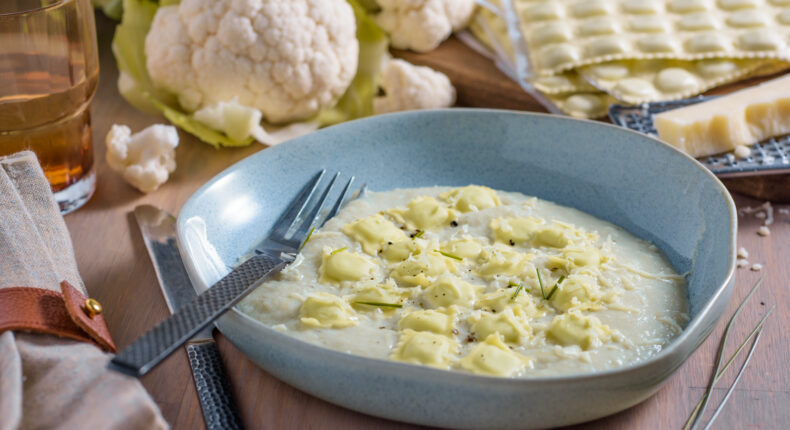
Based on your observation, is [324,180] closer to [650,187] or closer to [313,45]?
[313,45]

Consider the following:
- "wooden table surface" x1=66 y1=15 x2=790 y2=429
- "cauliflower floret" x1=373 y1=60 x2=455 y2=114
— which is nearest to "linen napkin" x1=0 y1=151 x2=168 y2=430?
"wooden table surface" x1=66 y1=15 x2=790 y2=429

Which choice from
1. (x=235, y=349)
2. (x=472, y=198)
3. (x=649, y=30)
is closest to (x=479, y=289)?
(x=472, y=198)

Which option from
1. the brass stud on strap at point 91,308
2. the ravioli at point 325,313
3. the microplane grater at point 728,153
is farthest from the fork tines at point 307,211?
the microplane grater at point 728,153

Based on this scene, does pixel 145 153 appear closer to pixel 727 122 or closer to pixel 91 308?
pixel 91 308

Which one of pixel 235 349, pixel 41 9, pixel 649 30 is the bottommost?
pixel 235 349

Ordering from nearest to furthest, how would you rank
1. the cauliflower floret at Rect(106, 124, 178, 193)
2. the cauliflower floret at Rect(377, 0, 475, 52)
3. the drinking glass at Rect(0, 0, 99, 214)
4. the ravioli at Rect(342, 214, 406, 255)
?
the ravioli at Rect(342, 214, 406, 255) → the drinking glass at Rect(0, 0, 99, 214) → the cauliflower floret at Rect(106, 124, 178, 193) → the cauliflower floret at Rect(377, 0, 475, 52)

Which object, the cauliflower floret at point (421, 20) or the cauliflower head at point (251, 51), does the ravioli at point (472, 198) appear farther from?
the cauliflower floret at point (421, 20)

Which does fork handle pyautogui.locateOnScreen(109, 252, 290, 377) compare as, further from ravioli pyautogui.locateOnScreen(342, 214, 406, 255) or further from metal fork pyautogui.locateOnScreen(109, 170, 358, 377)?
ravioli pyautogui.locateOnScreen(342, 214, 406, 255)
